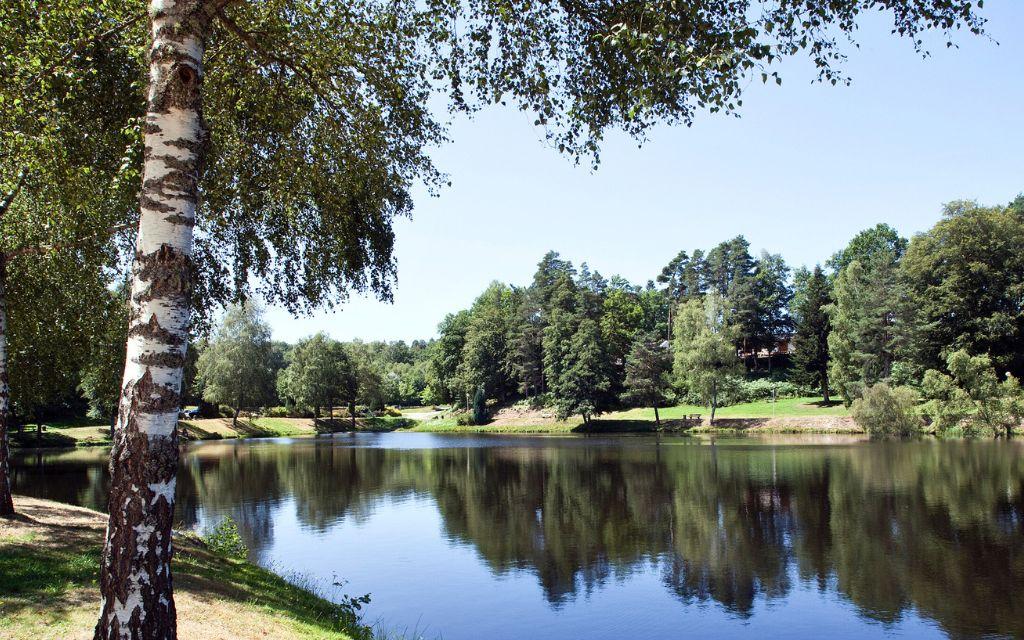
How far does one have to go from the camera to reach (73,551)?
10195 mm

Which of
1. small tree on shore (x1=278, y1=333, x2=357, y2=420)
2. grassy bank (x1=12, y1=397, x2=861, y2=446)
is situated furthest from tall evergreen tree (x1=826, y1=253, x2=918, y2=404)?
small tree on shore (x1=278, y1=333, x2=357, y2=420)

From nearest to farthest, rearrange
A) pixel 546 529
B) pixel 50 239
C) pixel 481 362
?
pixel 50 239 → pixel 546 529 → pixel 481 362

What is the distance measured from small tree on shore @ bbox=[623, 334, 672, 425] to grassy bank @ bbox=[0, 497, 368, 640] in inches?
2119

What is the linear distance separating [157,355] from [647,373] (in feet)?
202

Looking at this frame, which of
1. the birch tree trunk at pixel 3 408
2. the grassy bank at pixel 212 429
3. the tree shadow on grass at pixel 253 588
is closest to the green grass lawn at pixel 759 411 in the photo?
the grassy bank at pixel 212 429

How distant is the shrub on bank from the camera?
159 feet

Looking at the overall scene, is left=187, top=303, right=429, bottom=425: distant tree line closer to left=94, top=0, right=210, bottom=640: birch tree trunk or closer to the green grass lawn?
the green grass lawn

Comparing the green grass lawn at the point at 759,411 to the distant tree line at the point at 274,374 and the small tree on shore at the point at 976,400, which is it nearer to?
the small tree on shore at the point at 976,400

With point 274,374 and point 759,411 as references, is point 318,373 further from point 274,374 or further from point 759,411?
point 759,411

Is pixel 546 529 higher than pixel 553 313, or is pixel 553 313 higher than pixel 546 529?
pixel 553 313

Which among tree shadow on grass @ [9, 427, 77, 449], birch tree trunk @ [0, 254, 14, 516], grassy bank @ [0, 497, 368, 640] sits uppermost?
birch tree trunk @ [0, 254, 14, 516]

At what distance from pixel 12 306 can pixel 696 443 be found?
43.6 metres

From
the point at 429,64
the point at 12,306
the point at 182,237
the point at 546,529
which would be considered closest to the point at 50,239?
the point at 12,306

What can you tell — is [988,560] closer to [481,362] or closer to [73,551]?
[73,551]
